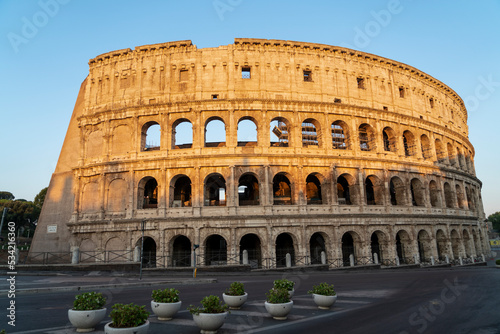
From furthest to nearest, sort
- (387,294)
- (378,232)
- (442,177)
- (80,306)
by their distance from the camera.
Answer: (442,177) → (378,232) → (387,294) → (80,306)

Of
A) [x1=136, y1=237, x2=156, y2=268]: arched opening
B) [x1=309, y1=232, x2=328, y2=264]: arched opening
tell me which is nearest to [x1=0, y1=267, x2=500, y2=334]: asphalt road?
[x1=136, y1=237, x2=156, y2=268]: arched opening

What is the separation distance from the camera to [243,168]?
2814 cm

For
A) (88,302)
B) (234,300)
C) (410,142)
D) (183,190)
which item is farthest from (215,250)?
(410,142)

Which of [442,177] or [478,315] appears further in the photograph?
[442,177]

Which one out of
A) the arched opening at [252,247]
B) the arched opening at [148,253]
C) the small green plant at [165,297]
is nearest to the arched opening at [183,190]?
the arched opening at [148,253]

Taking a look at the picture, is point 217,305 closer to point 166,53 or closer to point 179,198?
point 179,198

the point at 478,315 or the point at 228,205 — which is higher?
the point at 228,205

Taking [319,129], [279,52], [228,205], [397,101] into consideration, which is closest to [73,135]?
[228,205]

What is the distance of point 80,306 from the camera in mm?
7836

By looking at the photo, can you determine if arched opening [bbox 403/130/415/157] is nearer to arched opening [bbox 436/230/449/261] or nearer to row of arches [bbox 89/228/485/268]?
row of arches [bbox 89/228/485/268]

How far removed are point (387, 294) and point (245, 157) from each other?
56.2 ft

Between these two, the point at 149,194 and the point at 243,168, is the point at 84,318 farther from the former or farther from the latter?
the point at 149,194

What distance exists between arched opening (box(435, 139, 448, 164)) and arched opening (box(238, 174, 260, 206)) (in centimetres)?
2325
